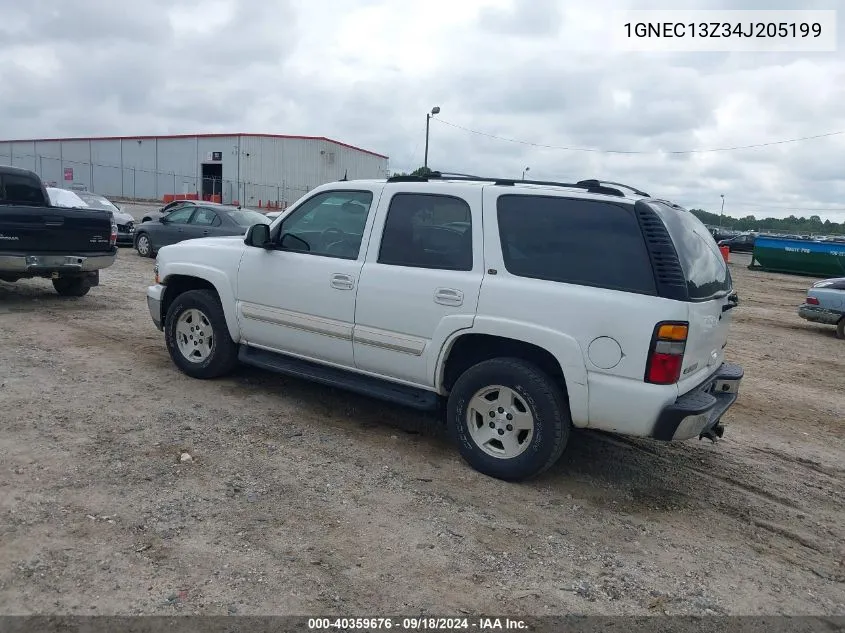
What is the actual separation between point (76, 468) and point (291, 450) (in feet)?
4.43

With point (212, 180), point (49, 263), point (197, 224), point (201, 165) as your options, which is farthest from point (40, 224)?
point (201, 165)

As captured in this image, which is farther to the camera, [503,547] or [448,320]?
[448,320]

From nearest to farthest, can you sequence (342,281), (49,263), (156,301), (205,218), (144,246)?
(342,281)
(156,301)
(49,263)
(205,218)
(144,246)

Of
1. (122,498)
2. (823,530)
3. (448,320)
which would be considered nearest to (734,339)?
(823,530)

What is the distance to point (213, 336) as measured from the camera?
603cm

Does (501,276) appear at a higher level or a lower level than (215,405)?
higher

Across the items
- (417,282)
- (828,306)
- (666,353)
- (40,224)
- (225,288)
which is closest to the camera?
(666,353)

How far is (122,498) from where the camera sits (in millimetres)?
3885

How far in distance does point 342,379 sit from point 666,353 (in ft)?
8.00

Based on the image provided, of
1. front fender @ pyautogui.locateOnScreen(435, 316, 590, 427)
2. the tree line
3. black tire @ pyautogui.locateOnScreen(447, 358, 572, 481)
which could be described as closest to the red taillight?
front fender @ pyautogui.locateOnScreen(435, 316, 590, 427)

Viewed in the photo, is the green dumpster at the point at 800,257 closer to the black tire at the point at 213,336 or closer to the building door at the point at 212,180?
the black tire at the point at 213,336

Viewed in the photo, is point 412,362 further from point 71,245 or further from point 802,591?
point 71,245

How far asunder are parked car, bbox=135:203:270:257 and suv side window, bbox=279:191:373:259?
8504 millimetres

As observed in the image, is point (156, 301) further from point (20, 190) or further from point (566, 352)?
point (20, 190)
